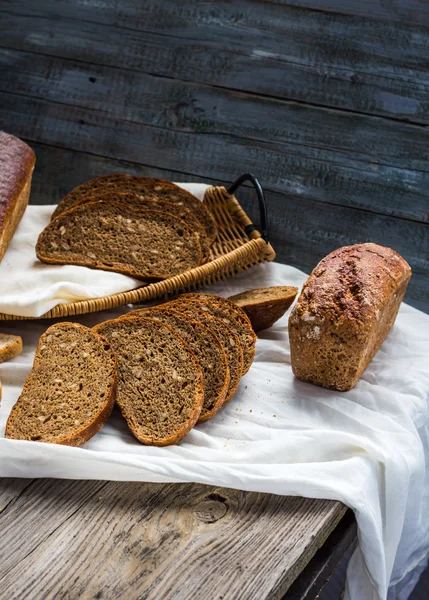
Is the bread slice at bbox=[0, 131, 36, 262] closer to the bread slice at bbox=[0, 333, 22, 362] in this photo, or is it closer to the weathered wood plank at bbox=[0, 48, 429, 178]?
the bread slice at bbox=[0, 333, 22, 362]

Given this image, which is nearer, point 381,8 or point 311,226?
point 381,8

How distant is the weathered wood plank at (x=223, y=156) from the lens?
112 inches

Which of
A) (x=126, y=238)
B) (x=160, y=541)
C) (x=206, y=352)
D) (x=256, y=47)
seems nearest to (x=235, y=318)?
(x=206, y=352)

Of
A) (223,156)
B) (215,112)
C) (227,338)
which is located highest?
(215,112)

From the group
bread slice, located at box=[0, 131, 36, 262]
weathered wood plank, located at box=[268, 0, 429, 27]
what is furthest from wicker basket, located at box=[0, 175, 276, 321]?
weathered wood plank, located at box=[268, 0, 429, 27]

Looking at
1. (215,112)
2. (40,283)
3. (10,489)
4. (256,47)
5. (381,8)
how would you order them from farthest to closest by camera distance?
(215,112) → (256,47) → (381,8) → (40,283) → (10,489)

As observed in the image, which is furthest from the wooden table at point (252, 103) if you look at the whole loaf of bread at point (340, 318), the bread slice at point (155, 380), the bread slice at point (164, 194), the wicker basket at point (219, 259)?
the bread slice at point (155, 380)

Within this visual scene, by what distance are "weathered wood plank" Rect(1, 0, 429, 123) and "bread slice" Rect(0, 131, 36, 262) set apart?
848mm

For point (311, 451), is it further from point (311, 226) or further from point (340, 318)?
point (311, 226)

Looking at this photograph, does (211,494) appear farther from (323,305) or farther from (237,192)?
(237,192)

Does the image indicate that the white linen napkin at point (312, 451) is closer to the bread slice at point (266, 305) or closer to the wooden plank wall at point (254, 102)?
the bread slice at point (266, 305)

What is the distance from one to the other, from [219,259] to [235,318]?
35 centimetres

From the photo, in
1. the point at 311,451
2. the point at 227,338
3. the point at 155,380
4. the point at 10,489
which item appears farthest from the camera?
the point at 227,338

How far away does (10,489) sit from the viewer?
1540 mm
